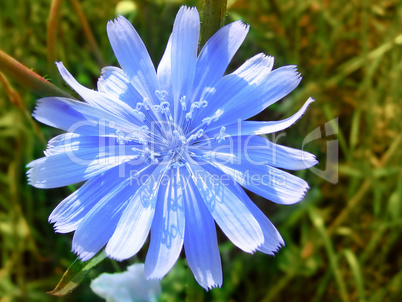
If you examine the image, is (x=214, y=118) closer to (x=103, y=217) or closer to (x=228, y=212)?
(x=228, y=212)

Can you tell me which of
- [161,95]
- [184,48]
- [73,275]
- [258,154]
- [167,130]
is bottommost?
[73,275]

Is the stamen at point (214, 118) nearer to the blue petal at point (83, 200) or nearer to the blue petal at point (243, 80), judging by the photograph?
the blue petal at point (243, 80)

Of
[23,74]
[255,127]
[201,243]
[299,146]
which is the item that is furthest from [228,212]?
[299,146]

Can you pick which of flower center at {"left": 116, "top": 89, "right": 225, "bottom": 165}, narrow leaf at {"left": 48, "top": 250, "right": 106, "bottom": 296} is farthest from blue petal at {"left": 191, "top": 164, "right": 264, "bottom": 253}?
narrow leaf at {"left": 48, "top": 250, "right": 106, "bottom": 296}

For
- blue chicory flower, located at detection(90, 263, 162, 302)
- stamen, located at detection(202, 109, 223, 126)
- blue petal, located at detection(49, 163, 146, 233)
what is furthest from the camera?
blue chicory flower, located at detection(90, 263, 162, 302)

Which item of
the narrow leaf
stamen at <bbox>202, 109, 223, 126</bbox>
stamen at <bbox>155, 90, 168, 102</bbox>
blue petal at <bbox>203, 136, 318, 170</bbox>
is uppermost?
stamen at <bbox>155, 90, 168, 102</bbox>

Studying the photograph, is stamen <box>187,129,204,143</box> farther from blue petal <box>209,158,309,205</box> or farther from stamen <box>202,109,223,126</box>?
blue petal <box>209,158,309,205</box>

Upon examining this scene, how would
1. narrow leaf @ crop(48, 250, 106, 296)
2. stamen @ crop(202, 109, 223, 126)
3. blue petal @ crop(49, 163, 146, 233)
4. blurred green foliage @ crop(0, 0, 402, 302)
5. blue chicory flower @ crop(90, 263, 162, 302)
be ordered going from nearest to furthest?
narrow leaf @ crop(48, 250, 106, 296)
blue petal @ crop(49, 163, 146, 233)
stamen @ crop(202, 109, 223, 126)
blue chicory flower @ crop(90, 263, 162, 302)
blurred green foliage @ crop(0, 0, 402, 302)

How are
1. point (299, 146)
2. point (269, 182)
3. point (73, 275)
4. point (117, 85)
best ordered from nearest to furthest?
point (73, 275) → point (269, 182) → point (117, 85) → point (299, 146)
